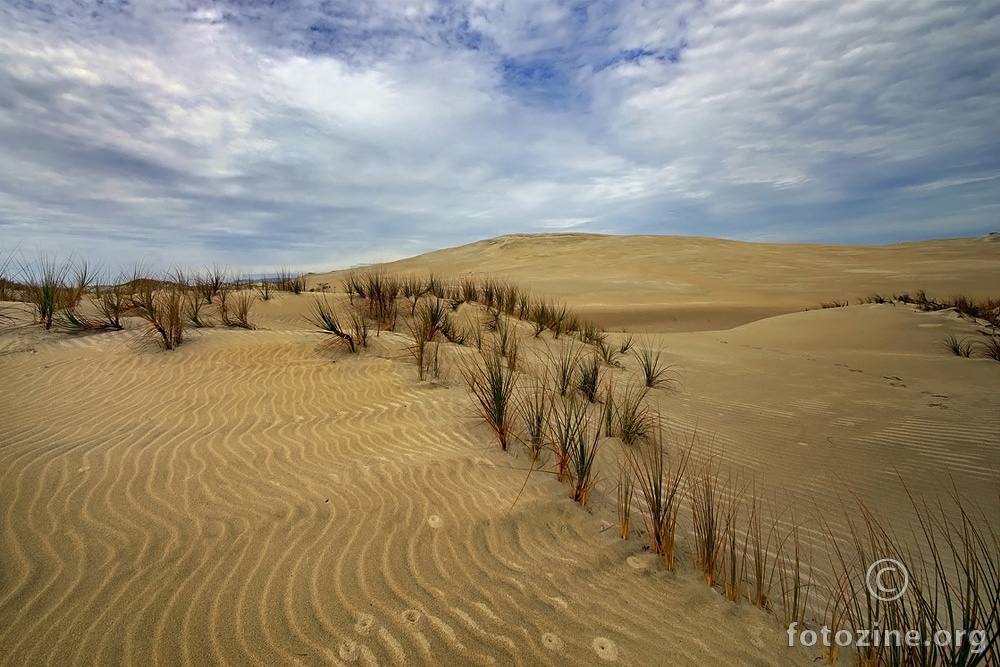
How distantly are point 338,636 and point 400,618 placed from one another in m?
0.27

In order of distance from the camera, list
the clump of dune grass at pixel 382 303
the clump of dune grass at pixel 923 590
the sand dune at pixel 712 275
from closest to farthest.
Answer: the clump of dune grass at pixel 923 590 → the clump of dune grass at pixel 382 303 → the sand dune at pixel 712 275

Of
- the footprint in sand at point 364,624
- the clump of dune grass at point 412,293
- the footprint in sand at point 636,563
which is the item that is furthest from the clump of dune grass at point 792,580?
the clump of dune grass at point 412,293

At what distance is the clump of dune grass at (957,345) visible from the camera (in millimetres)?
8922

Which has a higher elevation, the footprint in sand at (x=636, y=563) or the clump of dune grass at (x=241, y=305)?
the clump of dune grass at (x=241, y=305)

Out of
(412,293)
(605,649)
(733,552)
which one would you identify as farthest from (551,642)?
(412,293)

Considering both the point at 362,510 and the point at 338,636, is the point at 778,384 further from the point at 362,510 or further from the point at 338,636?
the point at 338,636

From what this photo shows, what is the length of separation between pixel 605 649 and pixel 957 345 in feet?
36.5

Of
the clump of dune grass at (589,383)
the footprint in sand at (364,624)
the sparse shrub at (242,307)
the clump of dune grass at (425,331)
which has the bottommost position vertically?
the footprint in sand at (364,624)

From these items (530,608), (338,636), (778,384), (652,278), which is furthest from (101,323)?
(652,278)

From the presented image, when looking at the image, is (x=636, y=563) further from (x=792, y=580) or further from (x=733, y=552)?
(x=792, y=580)

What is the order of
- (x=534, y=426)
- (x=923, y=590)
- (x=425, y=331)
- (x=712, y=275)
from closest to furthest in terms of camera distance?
(x=923, y=590) → (x=534, y=426) → (x=425, y=331) → (x=712, y=275)

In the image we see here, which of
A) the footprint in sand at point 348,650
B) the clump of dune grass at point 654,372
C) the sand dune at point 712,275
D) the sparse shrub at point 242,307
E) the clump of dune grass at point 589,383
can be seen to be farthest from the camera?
the sand dune at point 712,275

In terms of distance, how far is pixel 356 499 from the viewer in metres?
3.20

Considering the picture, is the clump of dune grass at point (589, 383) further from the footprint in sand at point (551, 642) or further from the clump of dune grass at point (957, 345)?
the clump of dune grass at point (957, 345)
